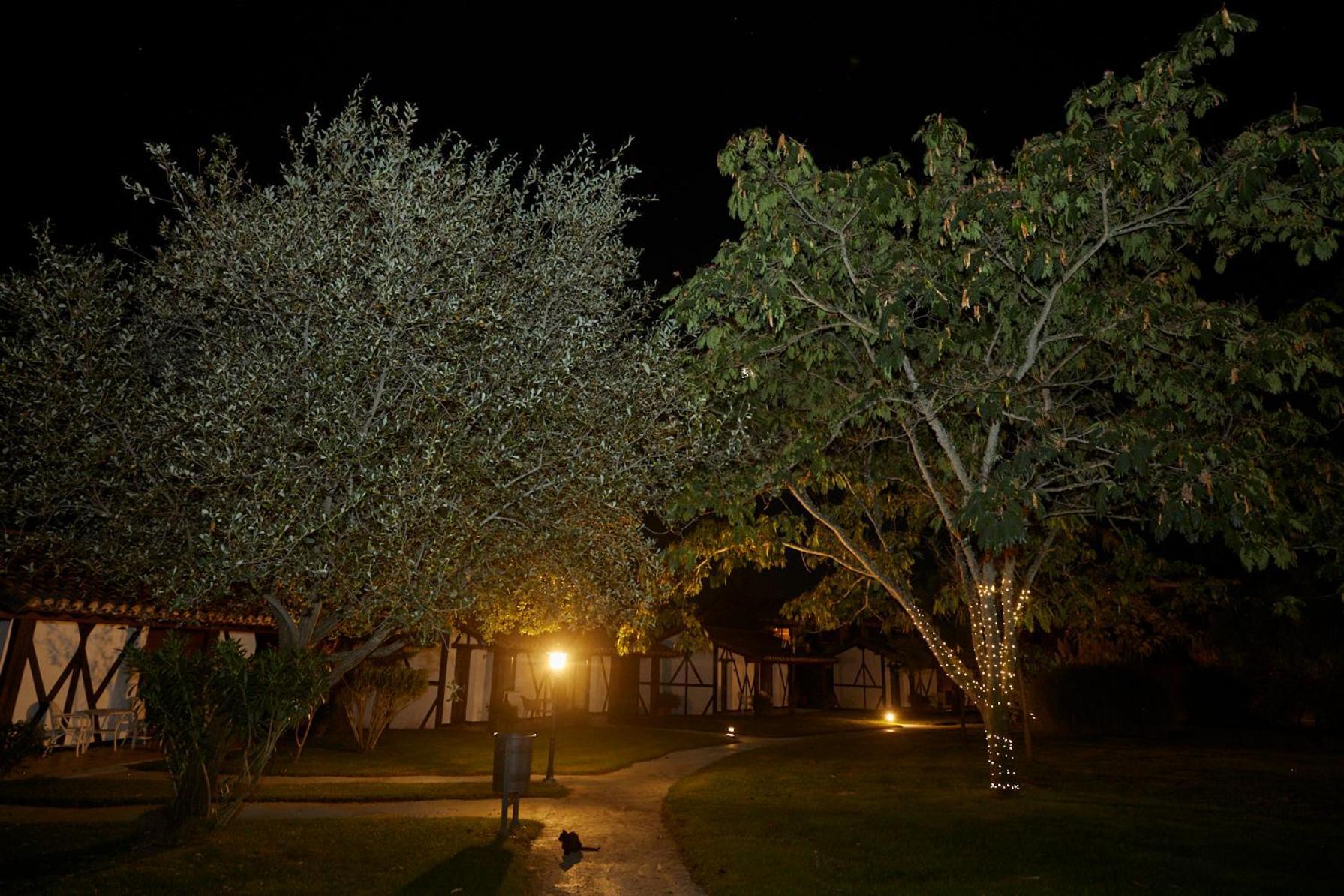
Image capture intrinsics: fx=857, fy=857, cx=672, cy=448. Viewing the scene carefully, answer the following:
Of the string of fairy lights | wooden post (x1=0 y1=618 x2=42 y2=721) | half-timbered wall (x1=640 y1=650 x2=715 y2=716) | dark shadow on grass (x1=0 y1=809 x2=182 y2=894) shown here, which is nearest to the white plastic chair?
wooden post (x1=0 y1=618 x2=42 y2=721)

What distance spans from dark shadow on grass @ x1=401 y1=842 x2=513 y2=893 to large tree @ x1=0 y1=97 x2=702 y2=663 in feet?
8.50

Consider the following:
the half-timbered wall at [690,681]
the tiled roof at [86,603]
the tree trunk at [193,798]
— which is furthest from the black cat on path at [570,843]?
the half-timbered wall at [690,681]

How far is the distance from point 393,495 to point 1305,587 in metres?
22.8

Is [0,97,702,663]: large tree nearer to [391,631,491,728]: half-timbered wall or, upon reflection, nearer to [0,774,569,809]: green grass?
[0,774,569,809]: green grass

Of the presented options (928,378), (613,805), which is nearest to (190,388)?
(613,805)

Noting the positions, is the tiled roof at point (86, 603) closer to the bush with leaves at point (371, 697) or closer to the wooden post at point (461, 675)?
the bush with leaves at point (371, 697)

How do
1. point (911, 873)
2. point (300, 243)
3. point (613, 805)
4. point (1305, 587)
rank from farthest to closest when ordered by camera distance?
point (1305, 587) → point (613, 805) → point (300, 243) → point (911, 873)

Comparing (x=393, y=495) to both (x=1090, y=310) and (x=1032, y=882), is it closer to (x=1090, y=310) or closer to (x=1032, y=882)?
(x=1032, y=882)

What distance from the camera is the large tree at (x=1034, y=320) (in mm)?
10508

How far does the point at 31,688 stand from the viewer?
1667 centimetres

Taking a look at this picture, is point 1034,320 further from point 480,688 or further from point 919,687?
point 919,687

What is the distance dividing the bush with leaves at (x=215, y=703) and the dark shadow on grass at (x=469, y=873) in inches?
94.3

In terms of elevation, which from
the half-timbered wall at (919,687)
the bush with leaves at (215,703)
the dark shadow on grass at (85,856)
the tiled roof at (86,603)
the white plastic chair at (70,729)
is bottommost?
the half-timbered wall at (919,687)

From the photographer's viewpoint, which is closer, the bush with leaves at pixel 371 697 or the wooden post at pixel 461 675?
the bush with leaves at pixel 371 697
